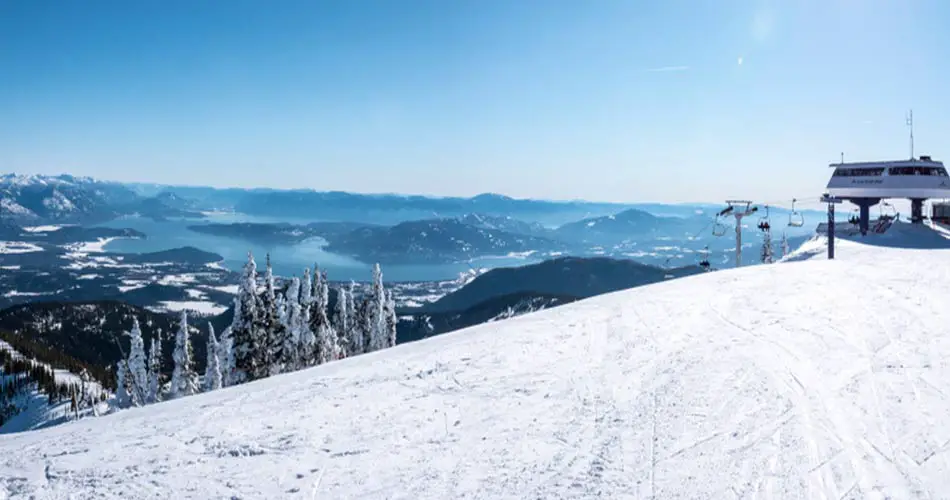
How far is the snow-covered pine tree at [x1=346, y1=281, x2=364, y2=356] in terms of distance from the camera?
56.3m

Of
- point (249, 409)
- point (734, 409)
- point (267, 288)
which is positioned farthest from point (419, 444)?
point (267, 288)

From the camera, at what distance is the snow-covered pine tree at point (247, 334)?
3534 cm

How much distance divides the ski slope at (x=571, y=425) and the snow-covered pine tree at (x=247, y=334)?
22236mm

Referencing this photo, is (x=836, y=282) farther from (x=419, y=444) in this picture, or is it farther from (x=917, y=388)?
(x=419, y=444)

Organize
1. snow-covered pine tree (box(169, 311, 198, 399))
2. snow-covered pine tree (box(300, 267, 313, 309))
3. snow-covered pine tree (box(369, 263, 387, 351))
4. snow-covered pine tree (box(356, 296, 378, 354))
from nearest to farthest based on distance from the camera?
snow-covered pine tree (box(169, 311, 198, 399))
snow-covered pine tree (box(300, 267, 313, 309))
snow-covered pine tree (box(369, 263, 387, 351))
snow-covered pine tree (box(356, 296, 378, 354))

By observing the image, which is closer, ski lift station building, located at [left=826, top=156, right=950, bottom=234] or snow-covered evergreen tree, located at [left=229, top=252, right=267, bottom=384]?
snow-covered evergreen tree, located at [left=229, top=252, right=267, bottom=384]

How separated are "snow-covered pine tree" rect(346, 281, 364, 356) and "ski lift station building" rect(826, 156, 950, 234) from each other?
153 feet

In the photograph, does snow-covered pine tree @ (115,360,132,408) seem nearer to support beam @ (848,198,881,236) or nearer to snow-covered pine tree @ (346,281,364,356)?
snow-covered pine tree @ (346,281,364,356)

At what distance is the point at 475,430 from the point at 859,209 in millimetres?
51494

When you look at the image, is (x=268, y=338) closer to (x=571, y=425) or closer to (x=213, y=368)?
(x=213, y=368)

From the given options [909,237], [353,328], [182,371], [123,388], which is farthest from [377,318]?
[909,237]

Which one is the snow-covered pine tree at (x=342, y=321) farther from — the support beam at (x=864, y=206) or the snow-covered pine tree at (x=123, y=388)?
the support beam at (x=864, y=206)

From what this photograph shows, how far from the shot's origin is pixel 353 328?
58.4 meters

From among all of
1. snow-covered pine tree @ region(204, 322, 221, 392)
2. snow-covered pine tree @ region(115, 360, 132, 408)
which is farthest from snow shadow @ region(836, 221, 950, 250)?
snow-covered pine tree @ region(115, 360, 132, 408)
